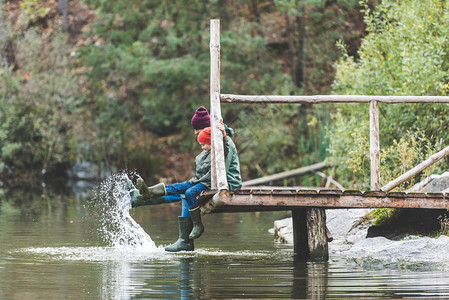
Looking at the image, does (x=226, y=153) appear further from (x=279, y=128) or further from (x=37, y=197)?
(x=279, y=128)

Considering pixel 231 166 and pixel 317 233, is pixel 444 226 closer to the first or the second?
pixel 317 233

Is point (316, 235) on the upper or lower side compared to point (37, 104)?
lower

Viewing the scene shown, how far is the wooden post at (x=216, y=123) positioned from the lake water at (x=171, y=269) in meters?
1.04

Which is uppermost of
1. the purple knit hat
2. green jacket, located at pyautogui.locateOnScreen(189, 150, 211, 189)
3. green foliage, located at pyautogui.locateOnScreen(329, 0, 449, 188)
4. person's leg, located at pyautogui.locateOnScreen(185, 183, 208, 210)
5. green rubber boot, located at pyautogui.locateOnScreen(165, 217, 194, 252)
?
green foliage, located at pyautogui.locateOnScreen(329, 0, 449, 188)

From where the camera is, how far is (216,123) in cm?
1173

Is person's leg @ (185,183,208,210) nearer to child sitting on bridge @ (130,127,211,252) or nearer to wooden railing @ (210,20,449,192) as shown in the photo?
child sitting on bridge @ (130,127,211,252)

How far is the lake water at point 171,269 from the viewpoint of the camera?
8.80 meters

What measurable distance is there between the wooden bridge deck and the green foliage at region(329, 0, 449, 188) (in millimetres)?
5774

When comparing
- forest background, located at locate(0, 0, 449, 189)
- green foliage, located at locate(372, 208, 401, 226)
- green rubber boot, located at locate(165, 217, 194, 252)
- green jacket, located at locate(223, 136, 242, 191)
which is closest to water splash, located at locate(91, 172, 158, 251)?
green rubber boot, located at locate(165, 217, 194, 252)

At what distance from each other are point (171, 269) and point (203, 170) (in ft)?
6.54

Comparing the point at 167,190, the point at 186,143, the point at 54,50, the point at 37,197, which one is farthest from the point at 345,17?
the point at 167,190

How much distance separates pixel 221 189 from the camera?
1127 cm

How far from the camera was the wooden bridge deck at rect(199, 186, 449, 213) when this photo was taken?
37.4 ft

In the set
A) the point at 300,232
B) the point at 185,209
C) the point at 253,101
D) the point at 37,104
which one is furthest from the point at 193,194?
the point at 37,104
